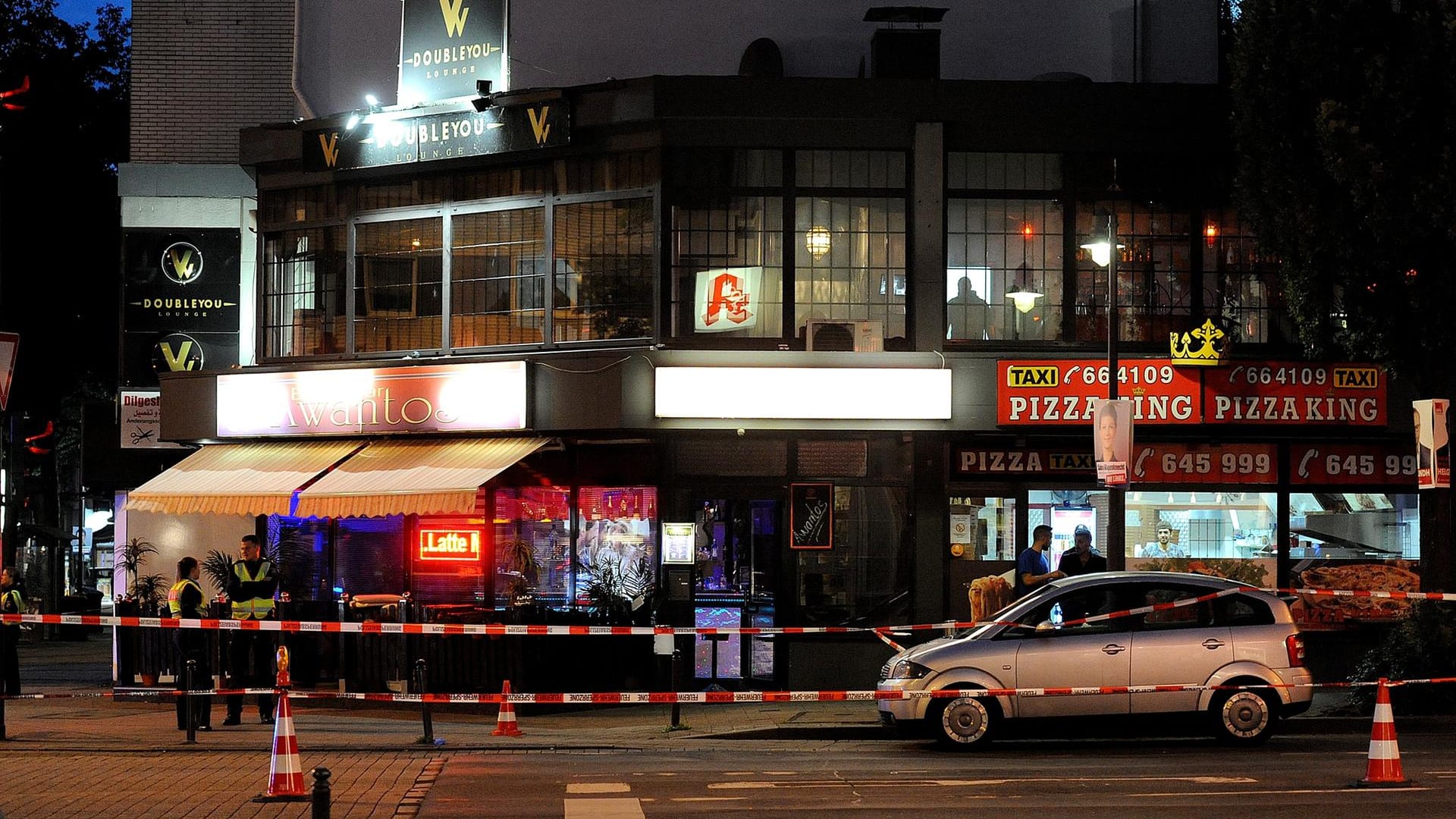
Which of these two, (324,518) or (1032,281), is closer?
(1032,281)

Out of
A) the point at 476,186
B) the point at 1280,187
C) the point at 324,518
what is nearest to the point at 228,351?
the point at 324,518

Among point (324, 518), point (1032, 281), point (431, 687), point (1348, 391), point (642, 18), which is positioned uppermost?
point (642, 18)

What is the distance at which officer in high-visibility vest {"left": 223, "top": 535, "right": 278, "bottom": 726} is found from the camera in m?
17.8

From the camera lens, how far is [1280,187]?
18031 millimetres

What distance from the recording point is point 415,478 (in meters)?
19.4

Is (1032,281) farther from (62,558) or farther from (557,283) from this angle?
(62,558)

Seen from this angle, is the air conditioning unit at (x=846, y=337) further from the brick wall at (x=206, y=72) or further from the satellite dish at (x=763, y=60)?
the brick wall at (x=206, y=72)

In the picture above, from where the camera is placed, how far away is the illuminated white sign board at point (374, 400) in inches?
783

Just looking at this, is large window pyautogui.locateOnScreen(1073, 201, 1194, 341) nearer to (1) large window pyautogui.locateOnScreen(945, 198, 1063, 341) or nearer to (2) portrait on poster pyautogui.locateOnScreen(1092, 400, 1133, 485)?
(1) large window pyautogui.locateOnScreen(945, 198, 1063, 341)

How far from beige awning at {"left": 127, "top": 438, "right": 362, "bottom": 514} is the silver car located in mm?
9083

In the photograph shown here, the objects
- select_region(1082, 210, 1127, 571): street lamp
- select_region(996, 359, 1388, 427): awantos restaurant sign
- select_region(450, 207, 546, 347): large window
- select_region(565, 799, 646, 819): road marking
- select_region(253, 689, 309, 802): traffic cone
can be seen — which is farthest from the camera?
select_region(450, 207, 546, 347): large window

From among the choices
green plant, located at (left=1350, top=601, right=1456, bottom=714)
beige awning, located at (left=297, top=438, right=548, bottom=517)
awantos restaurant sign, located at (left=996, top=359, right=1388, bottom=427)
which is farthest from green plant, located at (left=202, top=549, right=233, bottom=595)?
green plant, located at (left=1350, top=601, right=1456, bottom=714)

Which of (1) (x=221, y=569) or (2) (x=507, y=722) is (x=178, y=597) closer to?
(1) (x=221, y=569)

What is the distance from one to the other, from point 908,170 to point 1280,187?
4480 millimetres
